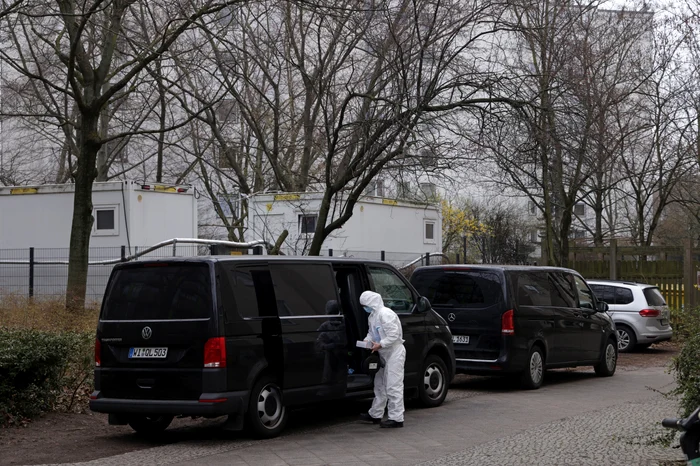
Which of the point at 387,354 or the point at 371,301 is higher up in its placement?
the point at 371,301

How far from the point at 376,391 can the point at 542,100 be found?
837 centimetres

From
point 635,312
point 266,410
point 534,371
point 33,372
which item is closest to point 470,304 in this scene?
point 534,371

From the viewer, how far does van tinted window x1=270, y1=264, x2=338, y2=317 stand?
10.6 meters

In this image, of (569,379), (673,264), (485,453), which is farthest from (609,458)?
(673,264)

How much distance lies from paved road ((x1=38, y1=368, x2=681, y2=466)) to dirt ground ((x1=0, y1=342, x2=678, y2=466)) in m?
0.41

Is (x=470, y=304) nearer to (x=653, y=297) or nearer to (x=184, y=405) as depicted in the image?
(x=184, y=405)

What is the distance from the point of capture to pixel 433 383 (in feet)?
41.8

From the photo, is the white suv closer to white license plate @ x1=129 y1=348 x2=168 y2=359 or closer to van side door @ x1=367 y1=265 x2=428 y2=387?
van side door @ x1=367 y1=265 x2=428 y2=387

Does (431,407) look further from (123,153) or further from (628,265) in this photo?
(123,153)

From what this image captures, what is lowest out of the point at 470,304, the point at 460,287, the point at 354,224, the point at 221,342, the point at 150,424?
the point at 150,424

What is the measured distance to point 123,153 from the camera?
41062mm

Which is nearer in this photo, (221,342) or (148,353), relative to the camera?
(221,342)

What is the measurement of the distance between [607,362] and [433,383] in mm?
5873

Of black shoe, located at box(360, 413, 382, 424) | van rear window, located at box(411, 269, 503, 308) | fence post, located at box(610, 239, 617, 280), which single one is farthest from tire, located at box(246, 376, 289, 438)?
fence post, located at box(610, 239, 617, 280)
